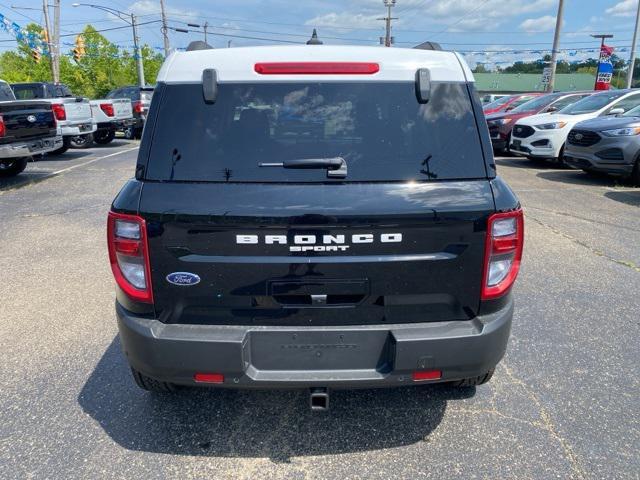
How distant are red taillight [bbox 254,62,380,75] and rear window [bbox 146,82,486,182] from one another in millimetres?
57

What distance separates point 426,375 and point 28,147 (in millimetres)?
10235

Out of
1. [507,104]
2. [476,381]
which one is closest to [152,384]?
[476,381]

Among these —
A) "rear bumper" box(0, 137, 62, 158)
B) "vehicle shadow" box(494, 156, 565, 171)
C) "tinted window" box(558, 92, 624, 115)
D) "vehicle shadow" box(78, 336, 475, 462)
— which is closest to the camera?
"vehicle shadow" box(78, 336, 475, 462)

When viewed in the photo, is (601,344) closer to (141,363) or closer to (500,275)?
(500,275)

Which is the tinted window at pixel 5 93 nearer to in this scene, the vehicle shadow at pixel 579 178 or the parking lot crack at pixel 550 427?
the parking lot crack at pixel 550 427

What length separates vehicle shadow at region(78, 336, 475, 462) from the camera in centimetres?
262

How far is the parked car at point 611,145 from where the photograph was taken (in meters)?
9.45

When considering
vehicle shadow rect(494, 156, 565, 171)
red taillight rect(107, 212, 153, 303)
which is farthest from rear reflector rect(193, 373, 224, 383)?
vehicle shadow rect(494, 156, 565, 171)

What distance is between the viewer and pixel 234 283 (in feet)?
7.32

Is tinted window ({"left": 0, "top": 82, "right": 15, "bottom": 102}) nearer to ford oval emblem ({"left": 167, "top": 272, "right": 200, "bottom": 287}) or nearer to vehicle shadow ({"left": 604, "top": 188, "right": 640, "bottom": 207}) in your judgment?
ford oval emblem ({"left": 167, "top": 272, "right": 200, "bottom": 287})

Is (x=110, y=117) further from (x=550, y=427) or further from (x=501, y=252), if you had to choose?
(x=550, y=427)

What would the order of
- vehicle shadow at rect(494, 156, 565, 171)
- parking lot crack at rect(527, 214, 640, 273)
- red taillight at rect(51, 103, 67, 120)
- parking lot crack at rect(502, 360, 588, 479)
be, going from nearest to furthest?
parking lot crack at rect(502, 360, 588, 479) → parking lot crack at rect(527, 214, 640, 273) → vehicle shadow at rect(494, 156, 565, 171) → red taillight at rect(51, 103, 67, 120)

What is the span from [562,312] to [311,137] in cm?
305

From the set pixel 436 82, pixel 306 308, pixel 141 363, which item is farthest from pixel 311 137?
pixel 141 363
